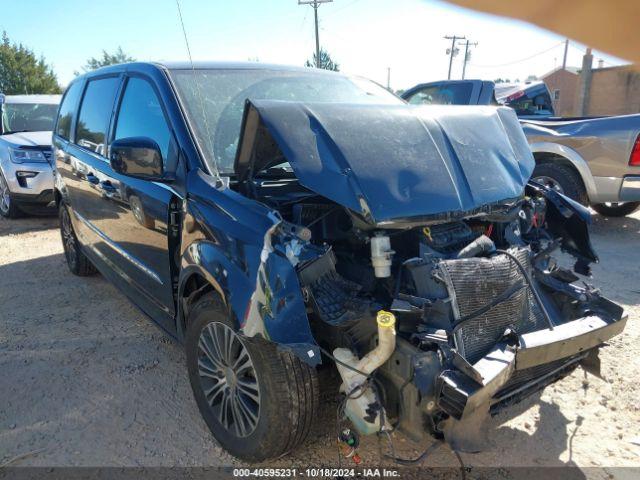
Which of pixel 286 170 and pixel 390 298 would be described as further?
pixel 286 170

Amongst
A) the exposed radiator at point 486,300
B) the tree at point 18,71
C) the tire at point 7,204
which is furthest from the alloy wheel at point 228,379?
the tree at point 18,71

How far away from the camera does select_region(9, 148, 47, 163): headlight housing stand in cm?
791

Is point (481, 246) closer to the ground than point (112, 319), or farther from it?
farther from it

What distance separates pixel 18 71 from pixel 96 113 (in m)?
35.2

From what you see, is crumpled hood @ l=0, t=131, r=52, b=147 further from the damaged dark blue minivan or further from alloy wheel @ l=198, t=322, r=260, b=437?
alloy wheel @ l=198, t=322, r=260, b=437

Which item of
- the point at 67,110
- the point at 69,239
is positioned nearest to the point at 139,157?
the point at 67,110

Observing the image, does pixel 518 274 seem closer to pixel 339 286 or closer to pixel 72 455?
pixel 339 286

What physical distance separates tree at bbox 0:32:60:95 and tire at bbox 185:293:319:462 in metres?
36.6

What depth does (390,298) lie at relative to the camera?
235cm

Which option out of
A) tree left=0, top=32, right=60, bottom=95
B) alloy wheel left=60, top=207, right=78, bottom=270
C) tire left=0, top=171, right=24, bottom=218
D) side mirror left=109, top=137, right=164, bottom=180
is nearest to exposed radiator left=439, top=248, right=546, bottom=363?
side mirror left=109, top=137, right=164, bottom=180

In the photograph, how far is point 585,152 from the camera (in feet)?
20.9

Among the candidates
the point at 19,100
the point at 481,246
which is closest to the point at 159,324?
the point at 481,246

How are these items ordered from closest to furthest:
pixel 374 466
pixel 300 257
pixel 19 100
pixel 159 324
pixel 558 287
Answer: pixel 300 257 → pixel 374 466 → pixel 558 287 → pixel 159 324 → pixel 19 100

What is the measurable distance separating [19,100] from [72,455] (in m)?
8.75
